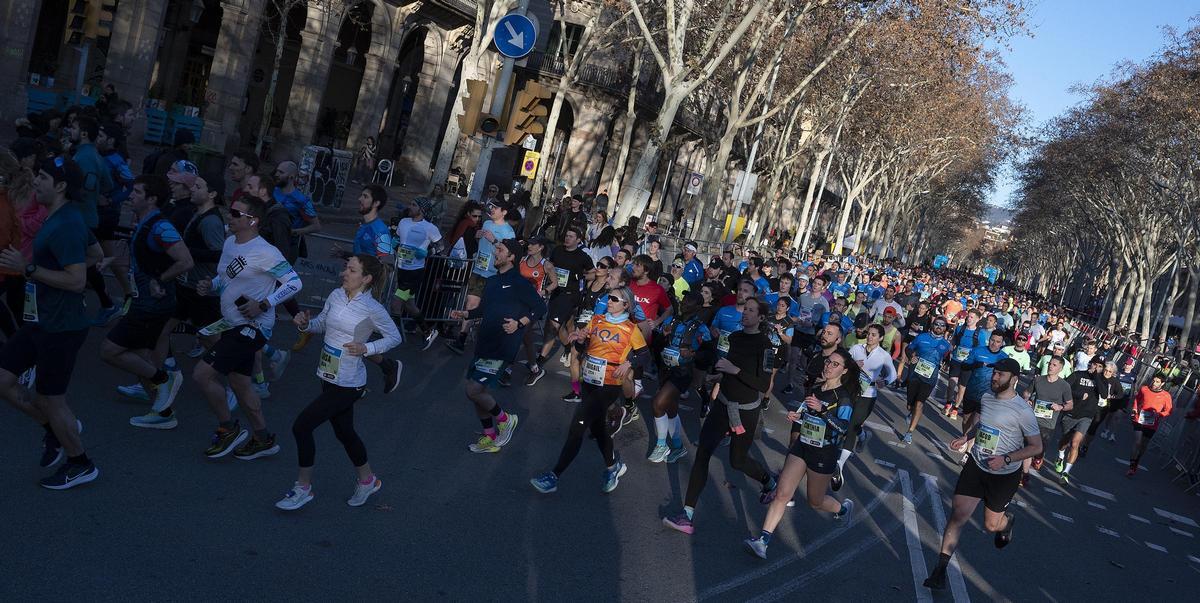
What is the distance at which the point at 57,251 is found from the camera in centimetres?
574

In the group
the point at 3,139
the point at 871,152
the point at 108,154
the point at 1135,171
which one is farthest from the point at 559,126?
the point at 108,154

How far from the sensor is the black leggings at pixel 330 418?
644cm

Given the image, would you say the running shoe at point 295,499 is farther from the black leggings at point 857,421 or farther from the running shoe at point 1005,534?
the running shoe at point 1005,534

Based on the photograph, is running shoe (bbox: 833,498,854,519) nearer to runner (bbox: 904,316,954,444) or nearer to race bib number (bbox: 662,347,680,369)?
race bib number (bbox: 662,347,680,369)

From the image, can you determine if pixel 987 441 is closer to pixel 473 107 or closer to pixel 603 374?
pixel 603 374

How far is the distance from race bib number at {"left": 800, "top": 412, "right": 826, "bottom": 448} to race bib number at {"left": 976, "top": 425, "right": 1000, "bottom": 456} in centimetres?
128

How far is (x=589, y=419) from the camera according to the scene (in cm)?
803

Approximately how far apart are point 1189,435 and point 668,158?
1541 inches

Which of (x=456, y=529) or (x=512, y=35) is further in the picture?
(x=512, y=35)

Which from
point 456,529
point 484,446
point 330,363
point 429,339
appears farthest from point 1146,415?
point 330,363

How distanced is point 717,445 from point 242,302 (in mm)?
3505

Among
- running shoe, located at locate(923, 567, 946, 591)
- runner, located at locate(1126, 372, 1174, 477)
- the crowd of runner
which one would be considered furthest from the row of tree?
running shoe, located at locate(923, 567, 946, 591)

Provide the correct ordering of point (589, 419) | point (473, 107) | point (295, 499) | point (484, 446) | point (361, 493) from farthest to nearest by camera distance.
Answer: point (473, 107) < point (484, 446) < point (589, 419) < point (361, 493) < point (295, 499)

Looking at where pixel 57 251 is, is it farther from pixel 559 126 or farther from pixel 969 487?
pixel 559 126
